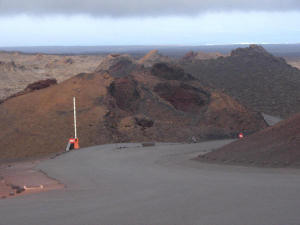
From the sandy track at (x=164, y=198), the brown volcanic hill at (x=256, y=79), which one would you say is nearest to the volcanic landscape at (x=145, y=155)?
the sandy track at (x=164, y=198)

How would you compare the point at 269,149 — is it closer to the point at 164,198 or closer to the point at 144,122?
the point at 164,198

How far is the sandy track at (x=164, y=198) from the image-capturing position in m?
5.73

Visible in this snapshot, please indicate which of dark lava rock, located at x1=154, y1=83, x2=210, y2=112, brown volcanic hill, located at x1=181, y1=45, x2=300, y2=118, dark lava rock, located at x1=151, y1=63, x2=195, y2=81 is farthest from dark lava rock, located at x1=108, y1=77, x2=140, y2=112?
brown volcanic hill, located at x1=181, y1=45, x2=300, y2=118

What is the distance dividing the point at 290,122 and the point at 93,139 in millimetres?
12151

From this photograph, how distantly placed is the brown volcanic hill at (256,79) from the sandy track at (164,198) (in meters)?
33.0

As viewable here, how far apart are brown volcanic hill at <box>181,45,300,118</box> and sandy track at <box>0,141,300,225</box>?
33.0 m

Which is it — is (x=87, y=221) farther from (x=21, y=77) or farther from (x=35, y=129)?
(x=21, y=77)

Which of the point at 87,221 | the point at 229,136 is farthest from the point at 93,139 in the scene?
the point at 87,221

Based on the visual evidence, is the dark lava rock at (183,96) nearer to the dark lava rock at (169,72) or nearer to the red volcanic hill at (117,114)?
the red volcanic hill at (117,114)

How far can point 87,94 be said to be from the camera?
26125 millimetres

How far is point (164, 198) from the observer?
710 cm

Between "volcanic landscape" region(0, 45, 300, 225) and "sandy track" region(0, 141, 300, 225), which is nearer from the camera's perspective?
"sandy track" region(0, 141, 300, 225)

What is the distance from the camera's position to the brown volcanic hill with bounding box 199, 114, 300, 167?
10.5 m

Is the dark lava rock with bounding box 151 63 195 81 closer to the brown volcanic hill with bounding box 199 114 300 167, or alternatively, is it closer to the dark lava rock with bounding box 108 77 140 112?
the dark lava rock with bounding box 108 77 140 112
